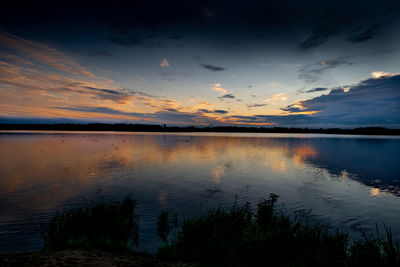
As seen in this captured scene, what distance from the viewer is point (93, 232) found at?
479 inches

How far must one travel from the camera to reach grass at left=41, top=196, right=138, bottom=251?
33.4 feet

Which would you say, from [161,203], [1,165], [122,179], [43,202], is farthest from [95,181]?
[1,165]

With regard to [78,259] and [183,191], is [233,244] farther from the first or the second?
[183,191]

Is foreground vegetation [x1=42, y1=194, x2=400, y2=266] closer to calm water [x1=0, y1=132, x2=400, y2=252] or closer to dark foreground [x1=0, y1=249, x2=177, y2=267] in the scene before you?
dark foreground [x1=0, y1=249, x2=177, y2=267]

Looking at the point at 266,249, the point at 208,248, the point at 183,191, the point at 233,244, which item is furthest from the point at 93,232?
the point at 183,191

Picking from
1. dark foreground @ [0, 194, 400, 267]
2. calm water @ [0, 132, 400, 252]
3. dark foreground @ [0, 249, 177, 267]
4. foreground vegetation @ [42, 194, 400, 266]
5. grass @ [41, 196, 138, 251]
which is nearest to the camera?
dark foreground @ [0, 249, 177, 267]

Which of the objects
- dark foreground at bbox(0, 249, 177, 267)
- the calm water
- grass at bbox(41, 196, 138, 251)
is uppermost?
dark foreground at bbox(0, 249, 177, 267)

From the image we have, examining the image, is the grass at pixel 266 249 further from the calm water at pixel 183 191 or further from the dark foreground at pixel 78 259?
the calm water at pixel 183 191

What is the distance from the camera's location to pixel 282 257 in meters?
9.59

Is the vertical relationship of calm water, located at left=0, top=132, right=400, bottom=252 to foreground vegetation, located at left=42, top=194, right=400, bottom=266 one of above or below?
below

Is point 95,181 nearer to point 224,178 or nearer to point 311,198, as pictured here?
point 224,178

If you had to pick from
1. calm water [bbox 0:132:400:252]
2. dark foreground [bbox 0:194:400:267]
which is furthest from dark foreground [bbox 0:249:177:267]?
calm water [bbox 0:132:400:252]

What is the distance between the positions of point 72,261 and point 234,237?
7.07m

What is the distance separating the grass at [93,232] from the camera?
33.4 ft
